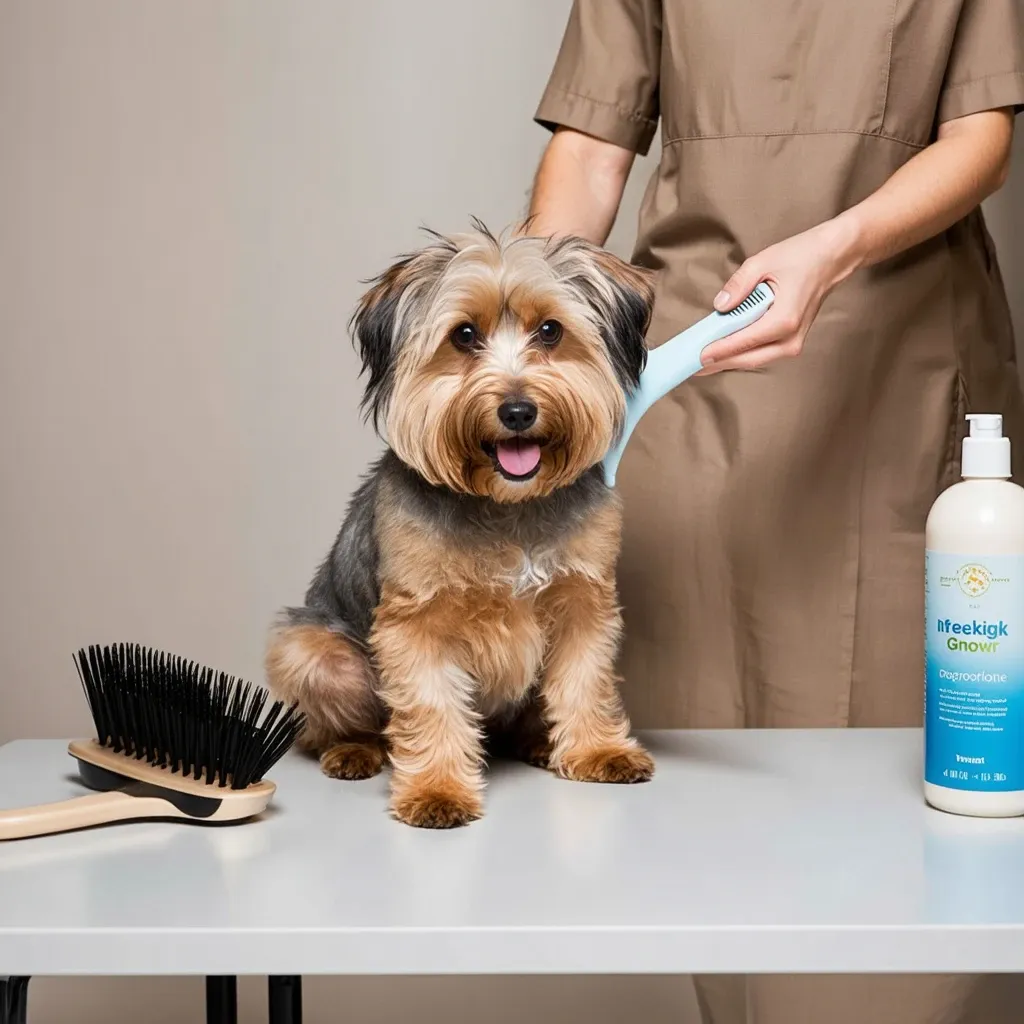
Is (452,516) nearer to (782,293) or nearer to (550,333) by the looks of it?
(550,333)

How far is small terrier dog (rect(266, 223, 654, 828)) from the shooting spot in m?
1.27

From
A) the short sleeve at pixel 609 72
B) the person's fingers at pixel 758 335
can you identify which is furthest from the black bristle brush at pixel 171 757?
the short sleeve at pixel 609 72

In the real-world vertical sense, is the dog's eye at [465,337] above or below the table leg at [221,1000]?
above

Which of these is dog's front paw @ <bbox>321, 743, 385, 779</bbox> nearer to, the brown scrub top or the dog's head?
the dog's head

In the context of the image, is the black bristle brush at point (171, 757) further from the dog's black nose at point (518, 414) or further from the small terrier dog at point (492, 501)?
the dog's black nose at point (518, 414)

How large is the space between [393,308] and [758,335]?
37cm

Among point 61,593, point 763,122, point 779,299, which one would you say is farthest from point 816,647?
point 61,593

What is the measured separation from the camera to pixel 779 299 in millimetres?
1393

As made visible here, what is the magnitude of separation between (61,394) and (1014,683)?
7.28 ft

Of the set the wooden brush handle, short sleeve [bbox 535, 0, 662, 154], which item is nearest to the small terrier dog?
the wooden brush handle

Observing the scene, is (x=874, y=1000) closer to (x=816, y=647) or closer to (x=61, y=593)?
(x=816, y=647)

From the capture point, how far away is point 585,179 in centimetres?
191

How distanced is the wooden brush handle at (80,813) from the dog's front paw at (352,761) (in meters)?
0.25

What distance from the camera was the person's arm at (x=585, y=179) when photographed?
1.87 m
